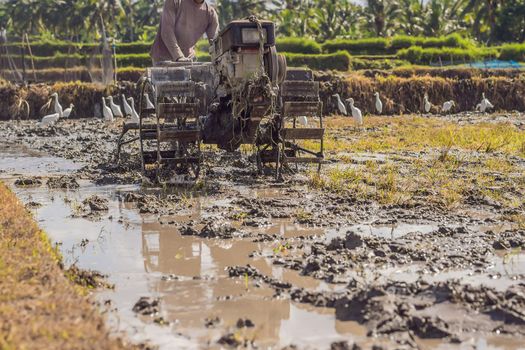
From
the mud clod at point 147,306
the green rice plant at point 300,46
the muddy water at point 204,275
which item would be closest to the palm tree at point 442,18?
the green rice plant at point 300,46

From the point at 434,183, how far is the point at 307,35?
48148mm

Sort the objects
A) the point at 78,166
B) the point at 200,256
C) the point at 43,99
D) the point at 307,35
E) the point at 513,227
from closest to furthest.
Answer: the point at 200,256, the point at 513,227, the point at 78,166, the point at 43,99, the point at 307,35

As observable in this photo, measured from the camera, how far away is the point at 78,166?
13500 millimetres

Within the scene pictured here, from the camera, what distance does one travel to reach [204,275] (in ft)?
19.6

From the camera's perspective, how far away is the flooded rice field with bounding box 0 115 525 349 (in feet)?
15.3

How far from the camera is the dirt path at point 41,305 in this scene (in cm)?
379

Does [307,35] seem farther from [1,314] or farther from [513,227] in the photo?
[1,314]

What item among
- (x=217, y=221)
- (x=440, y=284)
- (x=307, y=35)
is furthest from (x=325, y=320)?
(x=307, y=35)

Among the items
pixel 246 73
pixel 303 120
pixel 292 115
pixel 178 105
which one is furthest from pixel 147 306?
pixel 303 120

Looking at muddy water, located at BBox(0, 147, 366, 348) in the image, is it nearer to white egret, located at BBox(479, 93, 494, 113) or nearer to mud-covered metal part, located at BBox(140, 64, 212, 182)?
mud-covered metal part, located at BBox(140, 64, 212, 182)

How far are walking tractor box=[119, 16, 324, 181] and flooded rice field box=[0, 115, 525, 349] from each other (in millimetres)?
560

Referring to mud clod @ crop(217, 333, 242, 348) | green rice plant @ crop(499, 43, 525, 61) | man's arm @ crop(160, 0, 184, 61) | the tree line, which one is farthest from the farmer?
the tree line

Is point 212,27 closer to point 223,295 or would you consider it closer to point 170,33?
point 170,33

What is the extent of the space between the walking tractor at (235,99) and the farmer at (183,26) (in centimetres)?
48
